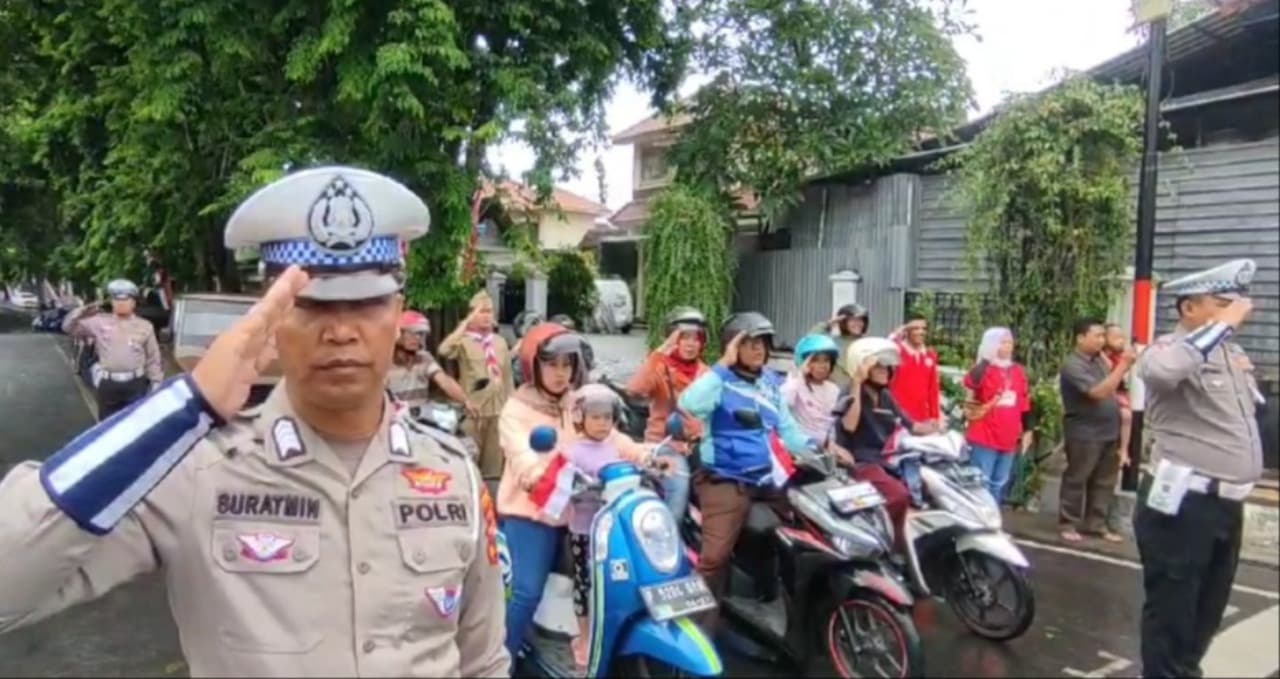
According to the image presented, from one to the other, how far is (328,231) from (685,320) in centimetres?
277

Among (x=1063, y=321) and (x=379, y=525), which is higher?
(x=1063, y=321)

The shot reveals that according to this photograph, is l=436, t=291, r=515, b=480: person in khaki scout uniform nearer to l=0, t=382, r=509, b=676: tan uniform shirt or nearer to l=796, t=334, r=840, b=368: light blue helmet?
l=796, t=334, r=840, b=368: light blue helmet

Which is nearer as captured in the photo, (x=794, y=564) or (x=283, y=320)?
(x=283, y=320)

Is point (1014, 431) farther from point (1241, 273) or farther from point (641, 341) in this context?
point (1241, 273)

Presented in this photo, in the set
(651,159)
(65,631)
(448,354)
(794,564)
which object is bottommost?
(65,631)

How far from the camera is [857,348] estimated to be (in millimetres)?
3494

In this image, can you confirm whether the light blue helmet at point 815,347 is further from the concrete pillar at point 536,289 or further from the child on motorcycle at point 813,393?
the concrete pillar at point 536,289

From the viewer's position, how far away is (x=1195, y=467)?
1.51 metres

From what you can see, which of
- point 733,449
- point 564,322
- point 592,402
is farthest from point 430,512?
point 564,322

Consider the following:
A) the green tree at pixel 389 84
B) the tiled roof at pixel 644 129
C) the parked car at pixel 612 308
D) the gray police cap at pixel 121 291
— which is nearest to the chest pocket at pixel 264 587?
the parked car at pixel 612 308

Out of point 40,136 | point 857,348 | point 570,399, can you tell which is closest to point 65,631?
point 570,399

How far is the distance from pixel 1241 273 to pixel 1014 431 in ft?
7.53

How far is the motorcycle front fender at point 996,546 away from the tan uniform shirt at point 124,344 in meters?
5.48

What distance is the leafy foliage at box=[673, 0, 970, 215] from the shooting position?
363cm
